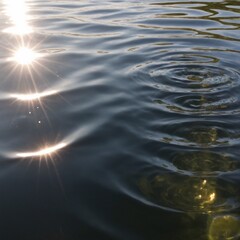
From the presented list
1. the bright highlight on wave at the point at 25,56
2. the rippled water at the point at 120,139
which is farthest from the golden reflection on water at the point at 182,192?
the bright highlight on wave at the point at 25,56

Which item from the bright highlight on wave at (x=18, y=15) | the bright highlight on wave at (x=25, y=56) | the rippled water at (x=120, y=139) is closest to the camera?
the rippled water at (x=120, y=139)


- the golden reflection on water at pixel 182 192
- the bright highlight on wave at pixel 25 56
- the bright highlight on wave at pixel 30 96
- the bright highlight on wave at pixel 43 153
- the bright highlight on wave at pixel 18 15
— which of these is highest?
the bright highlight on wave at pixel 18 15

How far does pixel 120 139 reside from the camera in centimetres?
317

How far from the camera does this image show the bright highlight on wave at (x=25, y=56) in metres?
5.29

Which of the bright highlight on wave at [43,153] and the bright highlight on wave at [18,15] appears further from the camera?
the bright highlight on wave at [18,15]

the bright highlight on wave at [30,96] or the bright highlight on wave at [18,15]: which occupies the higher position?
the bright highlight on wave at [18,15]

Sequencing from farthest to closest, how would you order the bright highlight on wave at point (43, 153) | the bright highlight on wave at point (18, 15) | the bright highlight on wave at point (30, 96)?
the bright highlight on wave at point (18, 15) < the bright highlight on wave at point (30, 96) < the bright highlight on wave at point (43, 153)

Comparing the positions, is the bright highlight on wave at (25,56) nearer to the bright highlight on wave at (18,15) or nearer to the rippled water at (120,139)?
the rippled water at (120,139)

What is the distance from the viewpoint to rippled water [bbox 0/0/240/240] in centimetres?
227

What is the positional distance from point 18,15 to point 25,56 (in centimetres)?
411

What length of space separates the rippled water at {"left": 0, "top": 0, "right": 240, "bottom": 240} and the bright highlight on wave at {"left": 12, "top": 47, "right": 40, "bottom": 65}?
3 cm

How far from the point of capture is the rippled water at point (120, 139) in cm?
227

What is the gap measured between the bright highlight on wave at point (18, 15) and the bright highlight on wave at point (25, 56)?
1.38m

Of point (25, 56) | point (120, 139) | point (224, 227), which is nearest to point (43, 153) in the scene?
point (120, 139)
